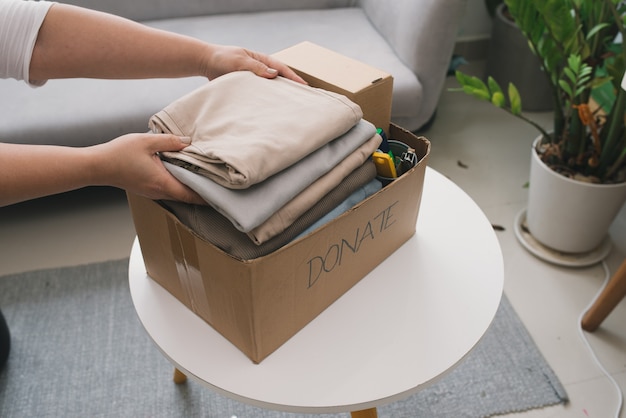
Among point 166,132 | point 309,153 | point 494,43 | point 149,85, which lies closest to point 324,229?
point 309,153

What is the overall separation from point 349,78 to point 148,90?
779mm

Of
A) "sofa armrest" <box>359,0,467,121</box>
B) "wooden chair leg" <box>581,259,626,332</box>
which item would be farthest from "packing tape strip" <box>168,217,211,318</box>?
"sofa armrest" <box>359,0,467,121</box>

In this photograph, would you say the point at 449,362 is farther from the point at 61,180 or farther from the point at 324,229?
the point at 61,180

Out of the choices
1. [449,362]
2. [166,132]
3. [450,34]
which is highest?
[166,132]

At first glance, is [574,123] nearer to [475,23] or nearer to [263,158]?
[263,158]

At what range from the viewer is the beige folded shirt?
2.04 ft

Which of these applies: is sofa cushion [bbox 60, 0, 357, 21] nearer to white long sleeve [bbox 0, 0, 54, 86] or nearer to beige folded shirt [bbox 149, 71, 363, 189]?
white long sleeve [bbox 0, 0, 54, 86]

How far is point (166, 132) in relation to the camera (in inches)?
27.9

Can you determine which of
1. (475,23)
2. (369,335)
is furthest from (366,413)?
(475,23)

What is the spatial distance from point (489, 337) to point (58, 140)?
3.89ft

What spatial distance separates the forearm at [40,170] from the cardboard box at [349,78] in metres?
0.37

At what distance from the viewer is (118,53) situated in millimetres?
846

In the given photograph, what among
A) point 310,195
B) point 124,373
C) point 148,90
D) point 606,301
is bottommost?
point 124,373

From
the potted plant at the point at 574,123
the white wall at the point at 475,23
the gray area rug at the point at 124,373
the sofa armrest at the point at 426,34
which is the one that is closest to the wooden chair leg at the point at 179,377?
the gray area rug at the point at 124,373
